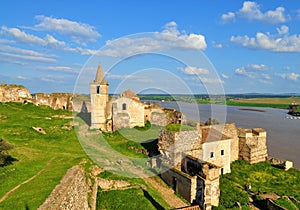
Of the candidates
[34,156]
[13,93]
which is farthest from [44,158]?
[13,93]

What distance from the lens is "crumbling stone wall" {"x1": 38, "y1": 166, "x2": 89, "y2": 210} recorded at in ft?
25.8

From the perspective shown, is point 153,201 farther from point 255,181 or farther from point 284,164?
point 284,164

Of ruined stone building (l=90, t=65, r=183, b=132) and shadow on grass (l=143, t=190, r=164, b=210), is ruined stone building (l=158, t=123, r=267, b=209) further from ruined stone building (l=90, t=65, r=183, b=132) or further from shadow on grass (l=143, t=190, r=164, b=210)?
ruined stone building (l=90, t=65, r=183, b=132)

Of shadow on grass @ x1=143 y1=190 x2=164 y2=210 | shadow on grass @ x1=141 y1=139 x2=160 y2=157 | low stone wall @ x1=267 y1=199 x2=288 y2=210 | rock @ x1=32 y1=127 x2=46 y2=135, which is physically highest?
rock @ x1=32 y1=127 x2=46 y2=135

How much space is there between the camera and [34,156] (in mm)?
14438

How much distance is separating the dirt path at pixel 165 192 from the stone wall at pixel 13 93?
82.4ft

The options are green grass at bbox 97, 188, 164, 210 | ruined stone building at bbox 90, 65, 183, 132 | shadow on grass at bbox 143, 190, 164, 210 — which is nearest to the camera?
green grass at bbox 97, 188, 164, 210

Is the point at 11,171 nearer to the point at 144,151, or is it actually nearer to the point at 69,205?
the point at 69,205

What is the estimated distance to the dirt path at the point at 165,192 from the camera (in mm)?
13697

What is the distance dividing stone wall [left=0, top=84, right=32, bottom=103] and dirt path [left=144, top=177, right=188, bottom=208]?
25.1 m

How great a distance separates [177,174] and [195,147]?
111 inches

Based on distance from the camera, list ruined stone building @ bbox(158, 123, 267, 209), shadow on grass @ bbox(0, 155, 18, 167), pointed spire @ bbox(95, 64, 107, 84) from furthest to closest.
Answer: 1. pointed spire @ bbox(95, 64, 107, 84)
2. ruined stone building @ bbox(158, 123, 267, 209)
3. shadow on grass @ bbox(0, 155, 18, 167)

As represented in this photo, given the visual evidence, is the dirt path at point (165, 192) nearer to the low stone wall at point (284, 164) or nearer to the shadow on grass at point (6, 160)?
the shadow on grass at point (6, 160)

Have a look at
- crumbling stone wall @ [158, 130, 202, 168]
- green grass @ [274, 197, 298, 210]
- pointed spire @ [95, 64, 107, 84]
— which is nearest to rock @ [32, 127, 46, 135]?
pointed spire @ [95, 64, 107, 84]
